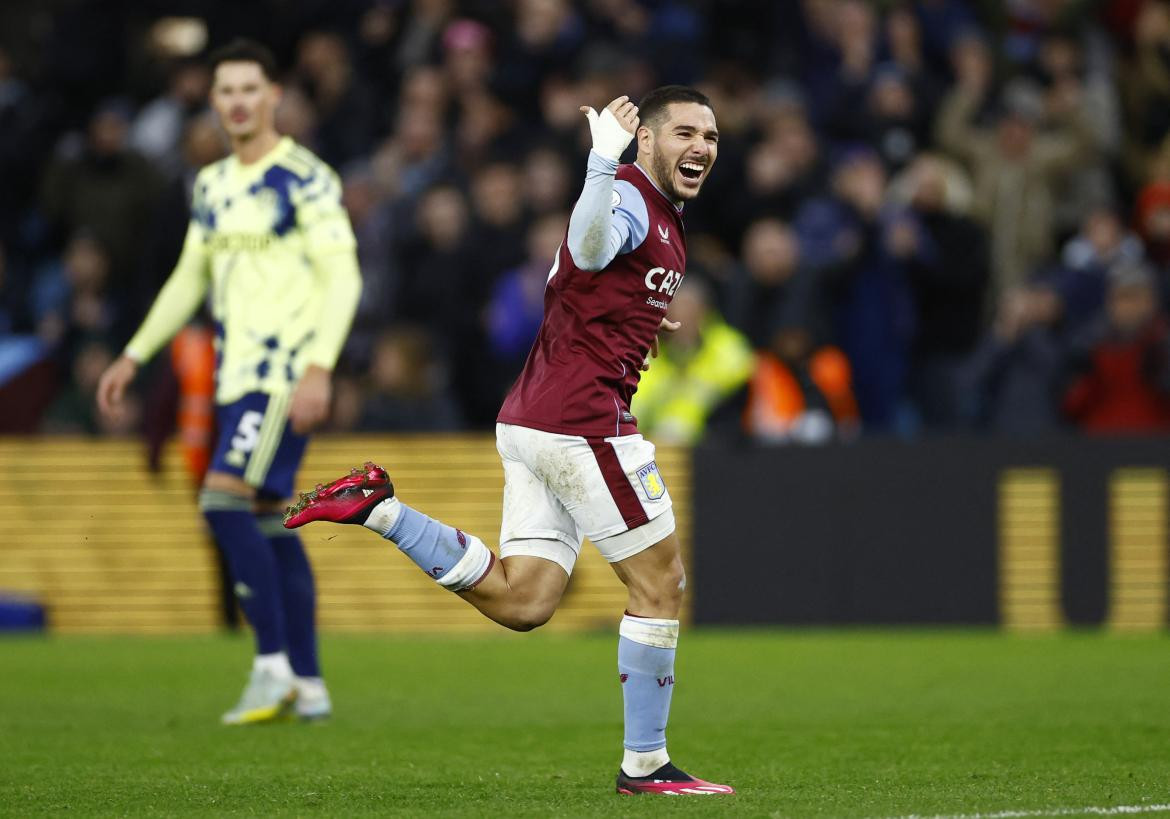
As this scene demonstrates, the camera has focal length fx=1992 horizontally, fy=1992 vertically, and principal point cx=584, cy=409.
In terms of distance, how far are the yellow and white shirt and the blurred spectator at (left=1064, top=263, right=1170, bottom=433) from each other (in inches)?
264

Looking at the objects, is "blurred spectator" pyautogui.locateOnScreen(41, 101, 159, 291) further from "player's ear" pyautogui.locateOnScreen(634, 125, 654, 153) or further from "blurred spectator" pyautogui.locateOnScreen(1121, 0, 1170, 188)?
"player's ear" pyautogui.locateOnScreen(634, 125, 654, 153)

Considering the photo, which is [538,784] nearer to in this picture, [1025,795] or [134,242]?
[1025,795]

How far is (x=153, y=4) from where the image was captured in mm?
18750

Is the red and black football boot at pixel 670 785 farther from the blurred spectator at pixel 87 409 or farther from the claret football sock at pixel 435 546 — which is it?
the blurred spectator at pixel 87 409

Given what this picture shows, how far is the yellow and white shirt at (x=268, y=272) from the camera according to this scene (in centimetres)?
862

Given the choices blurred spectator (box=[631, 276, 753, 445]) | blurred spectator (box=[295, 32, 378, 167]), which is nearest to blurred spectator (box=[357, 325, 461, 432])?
blurred spectator (box=[631, 276, 753, 445])

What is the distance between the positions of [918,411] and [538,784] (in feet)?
29.9

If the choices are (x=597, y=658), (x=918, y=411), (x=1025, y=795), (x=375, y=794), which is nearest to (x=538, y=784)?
(x=375, y=794)

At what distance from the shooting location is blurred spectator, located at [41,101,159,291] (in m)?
16.7

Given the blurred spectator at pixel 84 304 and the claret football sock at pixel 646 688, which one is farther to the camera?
the blurred spectator at pixel 84 304

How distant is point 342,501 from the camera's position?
20.5ft

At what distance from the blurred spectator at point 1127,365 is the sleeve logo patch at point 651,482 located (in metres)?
7.97

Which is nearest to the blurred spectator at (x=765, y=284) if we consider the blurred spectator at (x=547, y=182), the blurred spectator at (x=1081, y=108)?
the blurred spectator at (x=547, y=182)

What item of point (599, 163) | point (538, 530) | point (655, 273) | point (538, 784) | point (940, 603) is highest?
point (599, 163)
